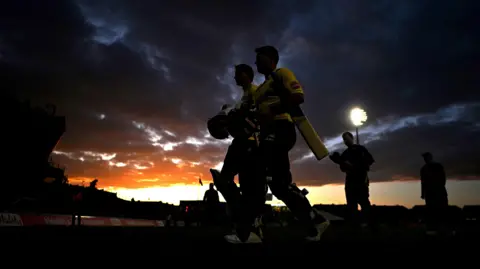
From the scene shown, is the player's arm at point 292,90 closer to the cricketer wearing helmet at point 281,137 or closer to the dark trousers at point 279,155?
the cricketer wearing helmet at point 281,137

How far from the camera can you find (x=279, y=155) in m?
4.92

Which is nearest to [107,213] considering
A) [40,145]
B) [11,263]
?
[40,145]

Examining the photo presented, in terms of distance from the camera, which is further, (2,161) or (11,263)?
(2,161)

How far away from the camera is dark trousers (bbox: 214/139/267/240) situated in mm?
5004

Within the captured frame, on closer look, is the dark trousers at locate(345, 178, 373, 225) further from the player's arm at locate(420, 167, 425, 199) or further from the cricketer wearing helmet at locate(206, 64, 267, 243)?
the cricketer wearing helmet at locate(206, 64, 267, 243)

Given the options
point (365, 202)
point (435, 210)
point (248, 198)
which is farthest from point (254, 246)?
point (435, 210)

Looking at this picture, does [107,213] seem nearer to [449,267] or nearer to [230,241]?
[230,241]

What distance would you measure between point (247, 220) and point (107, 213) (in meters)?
25.5

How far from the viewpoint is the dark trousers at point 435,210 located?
8.98 m

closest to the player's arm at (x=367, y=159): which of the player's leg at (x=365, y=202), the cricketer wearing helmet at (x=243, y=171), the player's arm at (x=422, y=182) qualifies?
the player's leg at (x=365, y=202)

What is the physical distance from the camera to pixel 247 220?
4980 millimetres

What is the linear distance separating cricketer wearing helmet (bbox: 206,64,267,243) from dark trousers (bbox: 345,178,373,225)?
3920mm

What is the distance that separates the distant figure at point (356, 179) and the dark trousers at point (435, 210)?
1.53 metres

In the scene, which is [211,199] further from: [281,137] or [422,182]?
[281,137]
